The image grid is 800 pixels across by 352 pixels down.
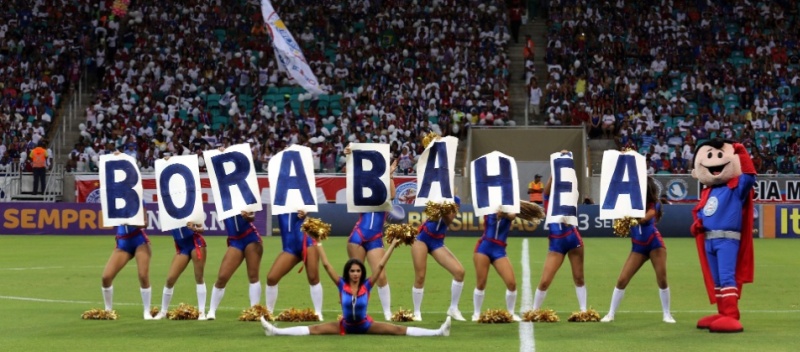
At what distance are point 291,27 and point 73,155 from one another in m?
10.3

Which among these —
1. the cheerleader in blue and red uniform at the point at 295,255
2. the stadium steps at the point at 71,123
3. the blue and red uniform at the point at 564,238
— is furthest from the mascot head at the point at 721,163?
the stadium steps at the point at 71,123

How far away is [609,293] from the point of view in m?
20.3

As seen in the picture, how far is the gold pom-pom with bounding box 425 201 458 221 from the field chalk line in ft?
5.35

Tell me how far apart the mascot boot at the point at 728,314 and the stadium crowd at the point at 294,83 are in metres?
25.7

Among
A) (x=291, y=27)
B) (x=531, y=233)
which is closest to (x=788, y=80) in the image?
(x=531, y=233)

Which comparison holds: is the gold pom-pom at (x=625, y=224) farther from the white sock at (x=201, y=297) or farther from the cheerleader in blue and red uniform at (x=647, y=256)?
the white sock at (x=201, y=297)

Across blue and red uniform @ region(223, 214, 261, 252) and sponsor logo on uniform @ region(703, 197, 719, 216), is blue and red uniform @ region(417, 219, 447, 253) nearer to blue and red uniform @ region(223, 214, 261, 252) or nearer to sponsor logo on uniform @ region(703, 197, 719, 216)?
blue and red uniform @ region(223, 214, 261, 252)

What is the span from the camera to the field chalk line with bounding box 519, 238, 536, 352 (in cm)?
1311

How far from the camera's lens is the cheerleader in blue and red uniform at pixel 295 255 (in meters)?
15.4

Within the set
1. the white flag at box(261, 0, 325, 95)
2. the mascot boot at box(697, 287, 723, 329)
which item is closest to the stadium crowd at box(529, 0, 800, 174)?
the white flag at box(261, 0, 325, 95)

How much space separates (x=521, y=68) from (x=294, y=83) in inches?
336

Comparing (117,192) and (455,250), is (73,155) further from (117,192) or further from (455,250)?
(117,192)

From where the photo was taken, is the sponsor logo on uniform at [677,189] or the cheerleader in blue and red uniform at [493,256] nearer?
the cheerleader in blue and red uniform at [493,256]

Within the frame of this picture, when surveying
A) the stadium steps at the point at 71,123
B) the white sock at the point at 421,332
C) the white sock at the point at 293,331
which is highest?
the stadium steps at the point at 71,123
